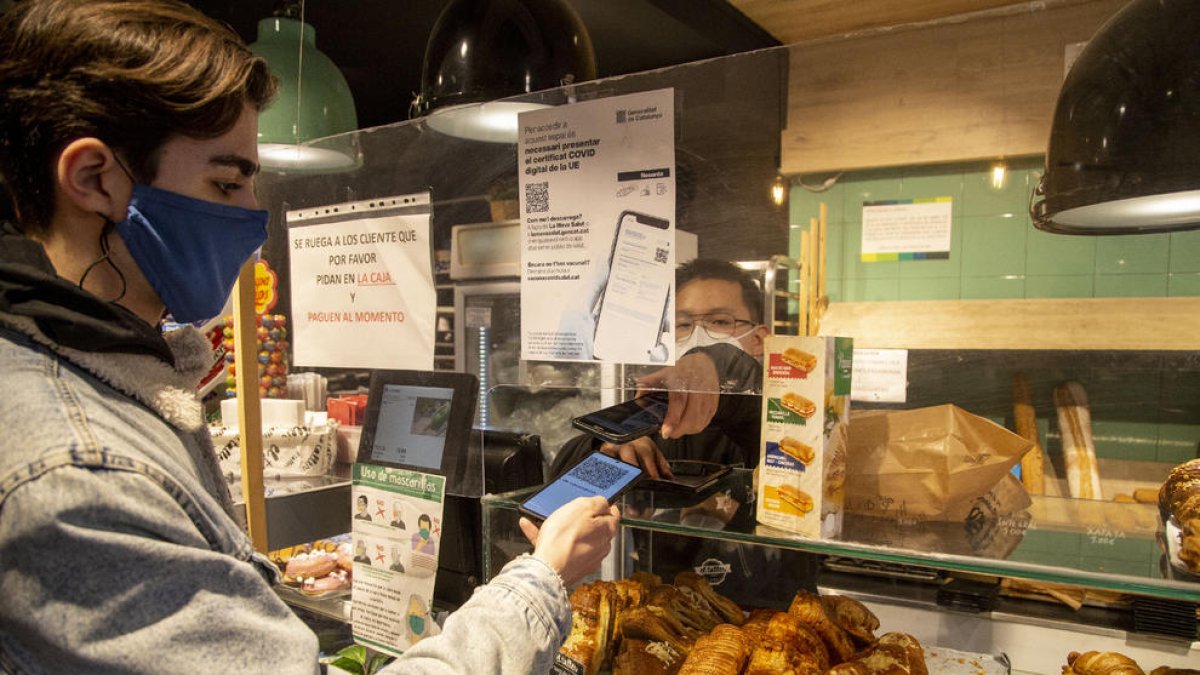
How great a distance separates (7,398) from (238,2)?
136 inches

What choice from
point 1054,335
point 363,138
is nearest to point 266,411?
point 363,138

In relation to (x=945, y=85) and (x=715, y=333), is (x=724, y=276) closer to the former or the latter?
(x=715, y=333)

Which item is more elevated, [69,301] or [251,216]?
[251,216]

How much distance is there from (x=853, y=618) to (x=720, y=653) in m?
0.26

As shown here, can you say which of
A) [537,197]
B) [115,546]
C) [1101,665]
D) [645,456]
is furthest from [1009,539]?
[115,546]

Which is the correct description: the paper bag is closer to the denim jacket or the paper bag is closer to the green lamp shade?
the denim jacket

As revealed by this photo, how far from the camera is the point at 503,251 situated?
57.2 inches

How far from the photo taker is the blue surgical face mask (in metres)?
0.89

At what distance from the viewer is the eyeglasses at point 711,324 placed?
118 cm

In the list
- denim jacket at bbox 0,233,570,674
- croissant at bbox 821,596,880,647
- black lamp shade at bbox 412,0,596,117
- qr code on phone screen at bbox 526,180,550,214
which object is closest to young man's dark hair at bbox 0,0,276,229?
denim jacket at bbox 0,233,570,674

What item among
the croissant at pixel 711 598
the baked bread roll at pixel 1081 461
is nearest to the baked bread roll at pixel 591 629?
the croissant at pixel 711 598

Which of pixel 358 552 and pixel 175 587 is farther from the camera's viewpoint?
pixel 358 552

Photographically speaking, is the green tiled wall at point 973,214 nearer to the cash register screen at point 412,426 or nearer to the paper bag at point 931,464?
the paper bag at point 931,464

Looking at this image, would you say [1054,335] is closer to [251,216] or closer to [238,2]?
[251,216]
